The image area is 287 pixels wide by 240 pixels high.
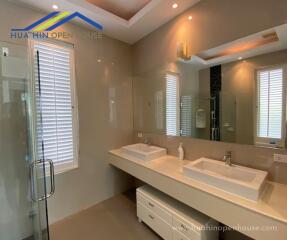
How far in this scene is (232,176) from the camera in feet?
5.20

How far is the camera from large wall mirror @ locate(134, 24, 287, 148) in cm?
144

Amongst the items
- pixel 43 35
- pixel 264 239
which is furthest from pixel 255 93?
pixel 43 35

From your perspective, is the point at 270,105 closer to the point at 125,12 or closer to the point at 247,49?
the point at 247,49

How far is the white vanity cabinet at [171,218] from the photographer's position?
4.85ft

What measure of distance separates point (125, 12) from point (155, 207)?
8.72ft

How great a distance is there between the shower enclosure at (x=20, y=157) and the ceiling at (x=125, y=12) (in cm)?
69

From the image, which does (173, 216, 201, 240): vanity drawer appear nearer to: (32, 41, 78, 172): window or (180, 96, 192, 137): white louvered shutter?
(180, 96, 192, 137): white louvered shutter

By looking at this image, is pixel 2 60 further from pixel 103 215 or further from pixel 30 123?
pixel 103 215

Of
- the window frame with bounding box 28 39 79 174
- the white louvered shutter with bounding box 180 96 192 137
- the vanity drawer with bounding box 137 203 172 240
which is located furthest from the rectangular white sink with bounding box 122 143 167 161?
the window frame with bounding box 28 39 79 174

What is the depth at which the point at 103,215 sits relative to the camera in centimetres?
229

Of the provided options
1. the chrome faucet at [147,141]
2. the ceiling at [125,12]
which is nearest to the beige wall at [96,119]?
the ceiling at [125,12]

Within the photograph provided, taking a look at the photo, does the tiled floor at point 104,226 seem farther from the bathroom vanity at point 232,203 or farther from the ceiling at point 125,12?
the ceiling at point 125,12

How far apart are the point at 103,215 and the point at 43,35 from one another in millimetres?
2515

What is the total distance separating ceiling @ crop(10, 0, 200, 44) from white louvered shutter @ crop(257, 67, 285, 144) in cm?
120
